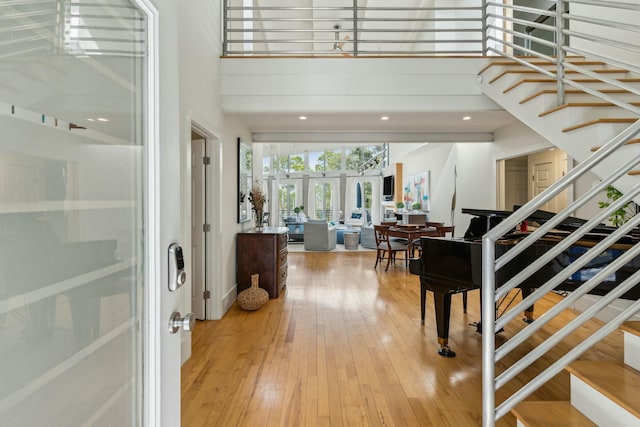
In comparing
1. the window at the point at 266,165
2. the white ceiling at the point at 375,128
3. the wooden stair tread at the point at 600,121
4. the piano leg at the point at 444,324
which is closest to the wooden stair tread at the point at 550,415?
the piano leg at the point at 444,324

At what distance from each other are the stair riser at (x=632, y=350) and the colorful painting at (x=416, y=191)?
7902 mm

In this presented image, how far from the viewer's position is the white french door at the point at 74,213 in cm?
65

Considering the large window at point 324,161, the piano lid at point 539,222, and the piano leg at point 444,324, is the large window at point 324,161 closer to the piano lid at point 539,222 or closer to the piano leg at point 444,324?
the piano lid at point 539,222

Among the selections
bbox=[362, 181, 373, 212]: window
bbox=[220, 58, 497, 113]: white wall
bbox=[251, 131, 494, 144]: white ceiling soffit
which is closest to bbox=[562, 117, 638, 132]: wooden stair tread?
bbox=[220, 58, 497, 113]: white wall

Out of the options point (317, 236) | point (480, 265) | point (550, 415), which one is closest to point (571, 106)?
point (480, 265)

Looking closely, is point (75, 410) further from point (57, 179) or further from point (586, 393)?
point (586, 393)

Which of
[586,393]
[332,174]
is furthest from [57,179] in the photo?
[332,174]

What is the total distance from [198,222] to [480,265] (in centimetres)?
284

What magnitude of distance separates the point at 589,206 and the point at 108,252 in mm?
4848

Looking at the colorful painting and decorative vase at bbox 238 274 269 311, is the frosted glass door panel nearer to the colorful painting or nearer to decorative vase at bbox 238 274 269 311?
decorative vase at bbox 238 274 269 311

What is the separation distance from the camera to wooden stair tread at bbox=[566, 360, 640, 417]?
4.58 ft

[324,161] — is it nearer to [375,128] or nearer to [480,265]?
[375,128]

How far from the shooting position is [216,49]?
3.85m

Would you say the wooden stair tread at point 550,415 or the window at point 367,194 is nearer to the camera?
the wooden stair tread at point 550,415
